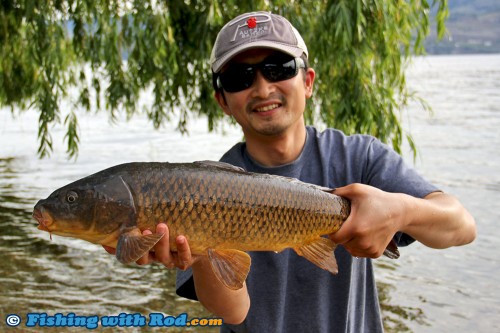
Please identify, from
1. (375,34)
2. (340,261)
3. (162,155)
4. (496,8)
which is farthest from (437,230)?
(496,8)

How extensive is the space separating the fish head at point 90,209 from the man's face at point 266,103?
0.77 metres

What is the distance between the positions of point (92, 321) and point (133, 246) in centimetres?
386

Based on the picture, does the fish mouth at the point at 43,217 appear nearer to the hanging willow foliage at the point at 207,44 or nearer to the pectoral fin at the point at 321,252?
the pectoral fin at the point at 321,252

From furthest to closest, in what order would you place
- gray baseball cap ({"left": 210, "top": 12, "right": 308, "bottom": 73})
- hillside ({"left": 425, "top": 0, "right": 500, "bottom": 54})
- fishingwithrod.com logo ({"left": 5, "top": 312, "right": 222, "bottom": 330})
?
hillside ({"left": 425, "top": 0, "right": 500, "bottom": 54}) < fishingwithrod.com logo ({"left": 5, "top": 312, "right": 222, "bottom": 330}) < gray baseball cap ({"left": 210, "top": 12, "right": 308, "bottom": 73})

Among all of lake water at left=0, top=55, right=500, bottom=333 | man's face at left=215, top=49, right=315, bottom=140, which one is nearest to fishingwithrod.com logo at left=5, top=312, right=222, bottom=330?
lake water at left=0, top=55, right=500, bottom=333

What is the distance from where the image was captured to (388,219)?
2213mm

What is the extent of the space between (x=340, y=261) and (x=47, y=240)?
7.06 metres

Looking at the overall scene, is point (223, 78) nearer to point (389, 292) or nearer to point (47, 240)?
point (389, 292)

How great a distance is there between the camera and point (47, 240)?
29.2 feet

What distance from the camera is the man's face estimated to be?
2701 mm

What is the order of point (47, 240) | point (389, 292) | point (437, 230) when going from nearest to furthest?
1. point (437, 230)
2. point (389, 292)
3. point (47, 240)

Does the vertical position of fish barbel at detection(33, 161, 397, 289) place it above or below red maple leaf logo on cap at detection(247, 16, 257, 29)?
below

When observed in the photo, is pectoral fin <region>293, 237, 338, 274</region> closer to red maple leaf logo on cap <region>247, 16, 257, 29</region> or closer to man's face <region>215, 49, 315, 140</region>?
man's face <region>215, 49, 315, 140</region>

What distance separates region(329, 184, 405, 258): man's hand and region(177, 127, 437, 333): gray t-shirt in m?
0.35
